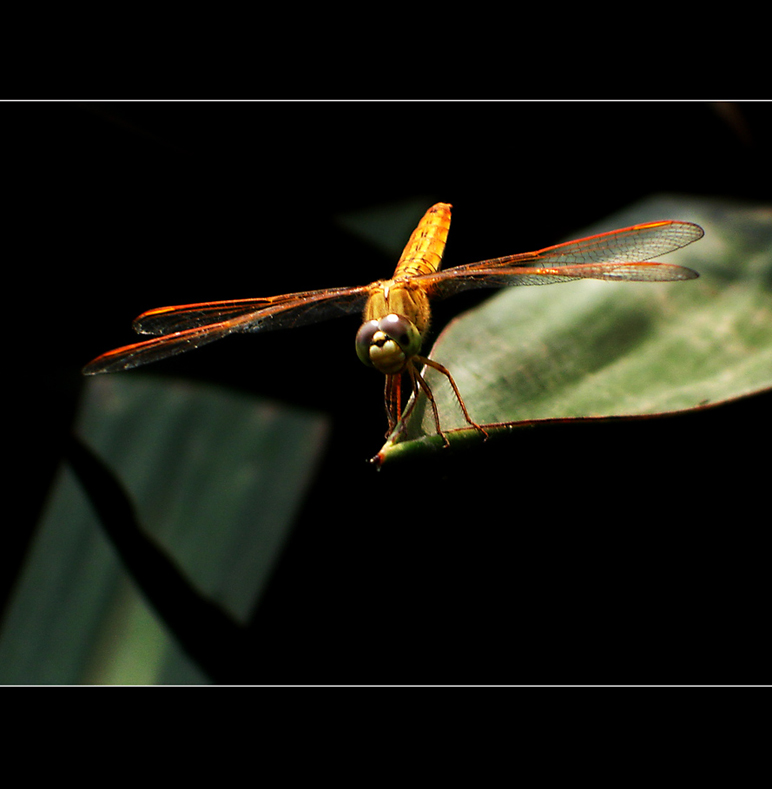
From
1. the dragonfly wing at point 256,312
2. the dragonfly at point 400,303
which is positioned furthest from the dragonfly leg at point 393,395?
the dragonfly wing at point 256,312

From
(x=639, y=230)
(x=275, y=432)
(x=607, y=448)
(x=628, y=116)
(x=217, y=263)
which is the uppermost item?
(x=628, y=116)

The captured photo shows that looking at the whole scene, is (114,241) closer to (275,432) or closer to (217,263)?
(217,263)

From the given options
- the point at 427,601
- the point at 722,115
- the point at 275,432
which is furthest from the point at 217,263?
the point at 722,115

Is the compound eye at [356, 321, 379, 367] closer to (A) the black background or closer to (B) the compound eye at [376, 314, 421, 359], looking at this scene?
(B) the compound eye at [376, 314, 421, 359]

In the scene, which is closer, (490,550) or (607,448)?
(607,448)

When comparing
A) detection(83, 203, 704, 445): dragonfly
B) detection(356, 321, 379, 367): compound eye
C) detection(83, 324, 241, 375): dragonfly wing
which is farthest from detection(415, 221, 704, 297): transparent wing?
detection(83, 324, 241, 375): dragonfly wing

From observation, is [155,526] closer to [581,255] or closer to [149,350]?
[149,350]

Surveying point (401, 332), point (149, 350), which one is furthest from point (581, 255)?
point (149, 350)
